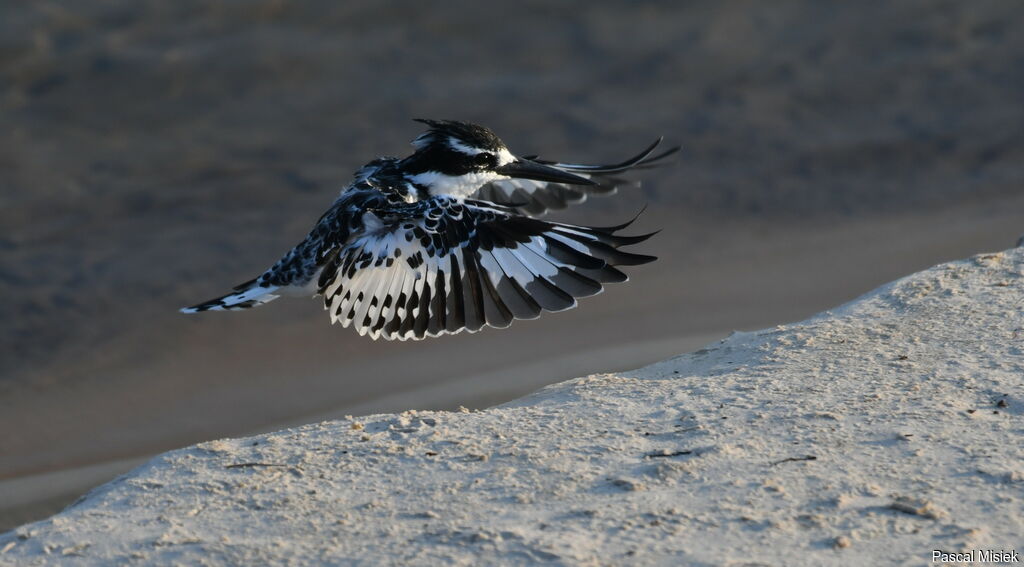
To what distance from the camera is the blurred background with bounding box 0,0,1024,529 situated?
7074 millimetres

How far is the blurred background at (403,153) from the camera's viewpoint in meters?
7.07

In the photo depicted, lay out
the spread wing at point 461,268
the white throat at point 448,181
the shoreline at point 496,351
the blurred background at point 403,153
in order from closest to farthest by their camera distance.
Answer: the spread wing at point 461,268 < the white throat at point 448,181 < the shoreline at point 496,351 < the blurred background at point 403,153

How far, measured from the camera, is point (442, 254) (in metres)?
5.07

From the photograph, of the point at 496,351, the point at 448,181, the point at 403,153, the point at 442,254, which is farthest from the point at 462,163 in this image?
the point at 403,153

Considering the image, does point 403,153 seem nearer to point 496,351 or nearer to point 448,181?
point 496,351

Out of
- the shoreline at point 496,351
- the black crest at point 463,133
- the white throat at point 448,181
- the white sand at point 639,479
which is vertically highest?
the black crest at point 463,133

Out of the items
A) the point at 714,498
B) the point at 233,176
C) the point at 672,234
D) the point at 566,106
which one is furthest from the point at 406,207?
the point at 566,106

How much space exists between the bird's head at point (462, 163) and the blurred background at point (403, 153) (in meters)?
1.37

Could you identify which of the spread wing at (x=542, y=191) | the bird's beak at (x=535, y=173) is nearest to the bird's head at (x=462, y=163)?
the bird's beak at (x=535, y=173)

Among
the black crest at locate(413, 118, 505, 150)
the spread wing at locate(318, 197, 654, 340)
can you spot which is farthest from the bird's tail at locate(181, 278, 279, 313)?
the black crest at locate(413, 118, 505, 150)

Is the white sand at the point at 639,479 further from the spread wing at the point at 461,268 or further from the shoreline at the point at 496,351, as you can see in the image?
the shoreline at the point at 496,351

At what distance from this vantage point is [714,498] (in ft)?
12.0

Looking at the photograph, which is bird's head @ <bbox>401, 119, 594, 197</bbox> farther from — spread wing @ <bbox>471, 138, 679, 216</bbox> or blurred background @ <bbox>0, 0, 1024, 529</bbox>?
blurred background @ <bbox>0, 0, 1024, 529</bbox>

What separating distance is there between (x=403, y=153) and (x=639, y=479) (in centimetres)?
560
